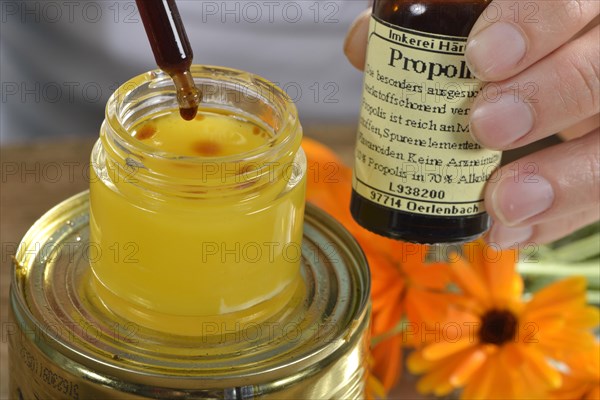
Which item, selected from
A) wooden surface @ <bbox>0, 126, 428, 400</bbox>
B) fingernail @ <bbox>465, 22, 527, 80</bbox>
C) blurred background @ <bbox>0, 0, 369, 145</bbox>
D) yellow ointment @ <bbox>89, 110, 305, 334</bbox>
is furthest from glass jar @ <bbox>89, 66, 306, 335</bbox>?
blurred background @ <bbox>0, 0, 369, 145</bbox>

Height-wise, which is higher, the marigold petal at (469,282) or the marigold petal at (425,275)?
the marigold petal at (425,275)

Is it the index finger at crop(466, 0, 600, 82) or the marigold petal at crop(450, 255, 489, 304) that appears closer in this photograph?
the index finger at crop(466, 0, 600, 82)

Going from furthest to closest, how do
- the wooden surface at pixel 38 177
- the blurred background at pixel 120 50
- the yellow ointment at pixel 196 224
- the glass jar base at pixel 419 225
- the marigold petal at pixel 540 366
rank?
the blurred background at pixel 120 50
the wooden surface at pixel 38 177
the marigold petal at pixel 540 366
the glass jar base at pixel 419 225
the yellow ointment at pixel 196 224

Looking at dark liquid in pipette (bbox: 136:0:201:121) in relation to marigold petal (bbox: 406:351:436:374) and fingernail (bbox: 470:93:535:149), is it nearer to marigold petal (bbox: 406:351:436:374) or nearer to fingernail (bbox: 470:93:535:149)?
fingernail (bbox: 470:93:535:149)

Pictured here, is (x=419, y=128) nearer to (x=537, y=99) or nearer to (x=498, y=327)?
(x=537, y=99)

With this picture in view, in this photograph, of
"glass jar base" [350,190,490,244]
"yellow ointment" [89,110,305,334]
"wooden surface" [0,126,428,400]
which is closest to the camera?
"yellow ointment" [89,110,305,334]

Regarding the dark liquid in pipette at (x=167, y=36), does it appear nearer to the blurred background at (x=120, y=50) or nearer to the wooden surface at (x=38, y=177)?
the wooden surface at (x=38, y=177)

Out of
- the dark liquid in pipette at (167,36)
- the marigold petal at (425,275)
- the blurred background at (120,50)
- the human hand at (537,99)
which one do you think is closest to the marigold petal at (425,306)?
the marigold petal at (425,275)
